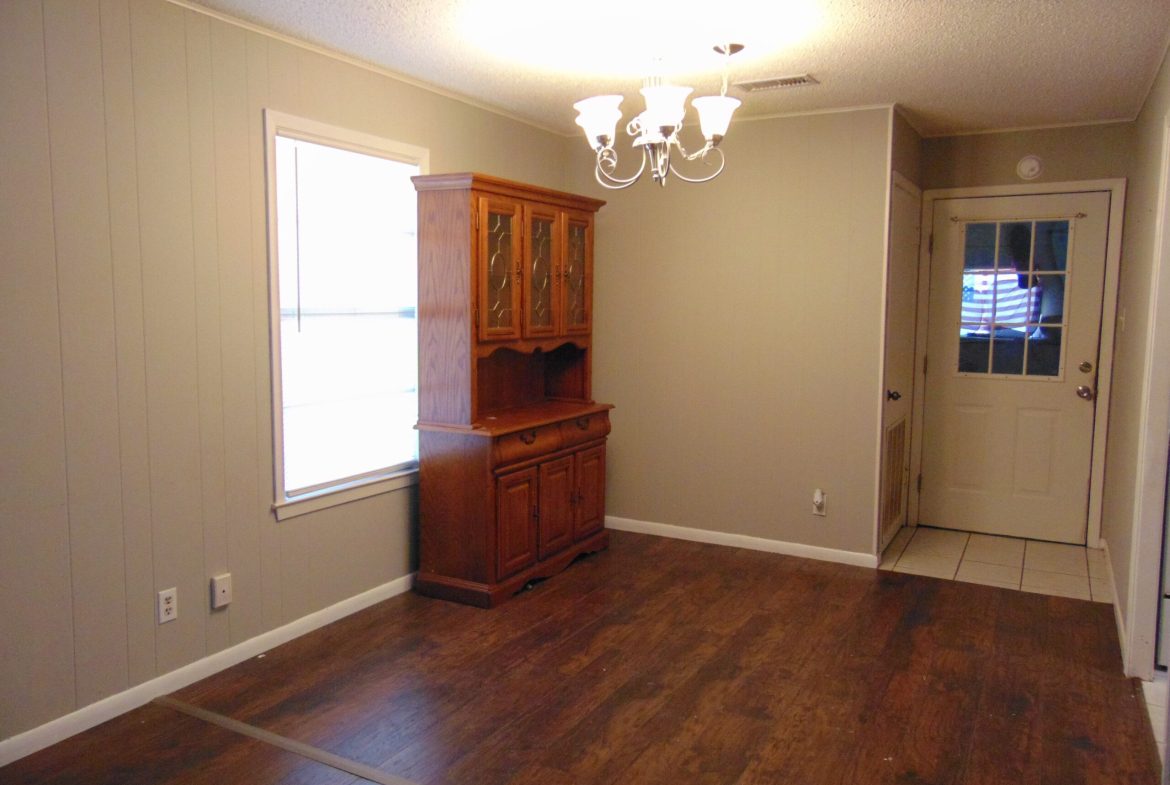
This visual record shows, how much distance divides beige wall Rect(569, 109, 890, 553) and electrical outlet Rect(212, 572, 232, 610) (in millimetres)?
2551

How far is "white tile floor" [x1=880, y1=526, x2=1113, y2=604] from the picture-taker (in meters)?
4.30

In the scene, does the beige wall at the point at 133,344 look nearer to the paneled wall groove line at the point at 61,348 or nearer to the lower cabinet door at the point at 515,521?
the paneled wall groove line at the point at 61,348

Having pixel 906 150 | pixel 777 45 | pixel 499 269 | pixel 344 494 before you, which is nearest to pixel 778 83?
pixel 777 45

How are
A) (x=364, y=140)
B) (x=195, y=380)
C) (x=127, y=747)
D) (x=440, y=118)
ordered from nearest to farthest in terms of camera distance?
(x=127, y=747) < (x=195, y=380) < (x=364, y=140) < (x=440, y=118)

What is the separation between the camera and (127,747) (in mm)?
2658

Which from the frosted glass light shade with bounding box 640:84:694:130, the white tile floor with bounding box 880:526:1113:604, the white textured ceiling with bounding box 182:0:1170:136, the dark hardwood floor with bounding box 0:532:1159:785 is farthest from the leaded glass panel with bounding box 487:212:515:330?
the white tile floor with bounding box 880:526:1113:604

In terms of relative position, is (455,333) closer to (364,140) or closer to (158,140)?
(364,140)

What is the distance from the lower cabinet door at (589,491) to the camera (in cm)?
454

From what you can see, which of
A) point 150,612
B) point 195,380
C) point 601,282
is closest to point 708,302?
point 601,282

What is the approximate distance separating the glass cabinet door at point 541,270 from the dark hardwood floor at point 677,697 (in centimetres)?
128

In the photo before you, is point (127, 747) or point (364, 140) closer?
point (127, 747)

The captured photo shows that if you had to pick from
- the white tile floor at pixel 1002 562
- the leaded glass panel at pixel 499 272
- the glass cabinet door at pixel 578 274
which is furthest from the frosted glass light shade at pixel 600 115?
the white tile floor at pixel 1002 562

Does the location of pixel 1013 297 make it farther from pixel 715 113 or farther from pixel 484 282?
pixel 484 282

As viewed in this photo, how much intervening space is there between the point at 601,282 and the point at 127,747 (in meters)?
3.42
